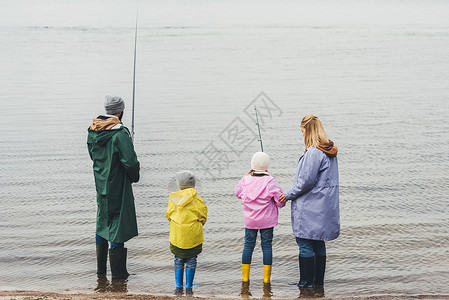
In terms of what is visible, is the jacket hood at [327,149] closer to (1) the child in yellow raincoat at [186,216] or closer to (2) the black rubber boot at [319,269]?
(2) the black rubber boot at [319,269]

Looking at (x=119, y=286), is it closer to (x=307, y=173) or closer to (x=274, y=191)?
(x=274, y=191)

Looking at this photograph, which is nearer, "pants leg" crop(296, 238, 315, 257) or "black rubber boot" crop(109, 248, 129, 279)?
"pants leg" crop(296, 238, 315, 257)

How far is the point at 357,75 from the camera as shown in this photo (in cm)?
1725

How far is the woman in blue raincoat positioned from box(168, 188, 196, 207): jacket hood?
29.3 inches

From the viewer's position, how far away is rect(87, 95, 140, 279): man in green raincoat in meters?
4.70

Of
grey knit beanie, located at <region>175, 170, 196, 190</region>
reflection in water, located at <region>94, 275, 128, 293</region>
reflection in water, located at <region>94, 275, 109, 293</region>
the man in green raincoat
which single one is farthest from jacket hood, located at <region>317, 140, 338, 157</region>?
reflection in water, located at <region>94, 275, 109, 293</region>

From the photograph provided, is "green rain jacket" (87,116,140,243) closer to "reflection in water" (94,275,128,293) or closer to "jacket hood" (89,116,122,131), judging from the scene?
"jacket hood" (89,116,122,131)

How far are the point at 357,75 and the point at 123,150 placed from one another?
44.7ft

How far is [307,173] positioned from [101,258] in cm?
200

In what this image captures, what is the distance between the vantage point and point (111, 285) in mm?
5039

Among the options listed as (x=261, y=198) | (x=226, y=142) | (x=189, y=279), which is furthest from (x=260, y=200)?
(x=226, y=142)

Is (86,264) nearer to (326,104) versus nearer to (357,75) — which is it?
(326,104)

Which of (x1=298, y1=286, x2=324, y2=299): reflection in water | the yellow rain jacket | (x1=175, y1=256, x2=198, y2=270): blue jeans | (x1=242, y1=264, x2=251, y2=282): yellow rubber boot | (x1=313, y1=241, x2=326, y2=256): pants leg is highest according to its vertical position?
the yellow rain jacket

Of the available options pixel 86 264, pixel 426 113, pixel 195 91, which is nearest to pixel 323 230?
pixel 86 264
